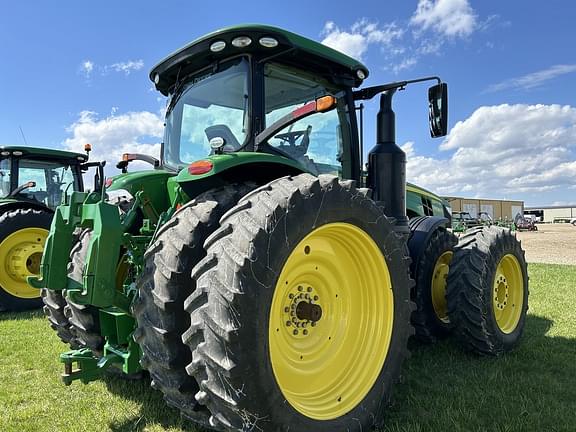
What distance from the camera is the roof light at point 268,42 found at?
3.10m

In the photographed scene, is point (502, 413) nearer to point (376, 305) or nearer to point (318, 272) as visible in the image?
point (376, 305)

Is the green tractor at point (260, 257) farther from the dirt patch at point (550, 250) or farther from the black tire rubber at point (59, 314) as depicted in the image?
the dirt patch at point (550, 250)

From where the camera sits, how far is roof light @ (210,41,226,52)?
10.4 feet

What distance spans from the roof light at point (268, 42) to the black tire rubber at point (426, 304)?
245 centimetres

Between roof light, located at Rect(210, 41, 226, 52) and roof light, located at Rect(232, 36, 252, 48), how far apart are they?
0.08 meters

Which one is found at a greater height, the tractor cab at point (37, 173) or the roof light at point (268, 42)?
the roof light at point (268, 42)

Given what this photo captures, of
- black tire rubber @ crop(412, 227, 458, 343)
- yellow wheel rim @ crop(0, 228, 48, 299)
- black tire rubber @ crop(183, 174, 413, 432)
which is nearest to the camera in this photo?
black tire rubber @ crop(183, 174, 413, 432)

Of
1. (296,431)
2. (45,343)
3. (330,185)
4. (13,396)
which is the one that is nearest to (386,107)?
(330,185)

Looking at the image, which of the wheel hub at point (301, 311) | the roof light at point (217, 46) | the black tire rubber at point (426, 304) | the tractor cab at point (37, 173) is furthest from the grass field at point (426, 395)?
the tractor cab at point (37, 173)

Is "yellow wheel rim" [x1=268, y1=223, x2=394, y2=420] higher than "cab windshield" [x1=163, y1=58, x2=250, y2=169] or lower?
lower

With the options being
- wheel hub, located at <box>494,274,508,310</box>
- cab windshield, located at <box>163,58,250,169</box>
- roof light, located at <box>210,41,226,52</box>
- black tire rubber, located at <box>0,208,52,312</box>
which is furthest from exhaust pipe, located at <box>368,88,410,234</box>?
black tire rubber, located at <box>0,208,52,312</box>

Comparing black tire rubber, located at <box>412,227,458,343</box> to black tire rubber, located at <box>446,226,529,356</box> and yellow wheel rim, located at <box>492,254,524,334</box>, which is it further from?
yellow wheel rim, located at <box>492,254,524,334</box>

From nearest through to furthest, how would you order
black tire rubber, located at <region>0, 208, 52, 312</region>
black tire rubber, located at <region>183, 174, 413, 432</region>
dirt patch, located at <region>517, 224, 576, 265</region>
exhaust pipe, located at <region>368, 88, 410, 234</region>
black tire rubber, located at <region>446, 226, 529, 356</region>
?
1. black tire rubber, located at <region>183, 174, 413, 432</region>
2. black tire rubber, located at <region>446, 226, 529, 356</region>
3. exhaust pipe, located at <region>368, 88, 410, 234</region>
4. black tire rubber, located at <region>0, 208, 52, 312</region>
5. dirt patch, located at <region>517, 224, 576, 265</region>

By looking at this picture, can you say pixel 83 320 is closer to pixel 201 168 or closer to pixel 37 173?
pixel 201 168
